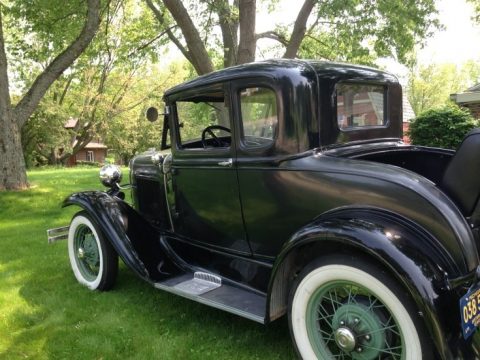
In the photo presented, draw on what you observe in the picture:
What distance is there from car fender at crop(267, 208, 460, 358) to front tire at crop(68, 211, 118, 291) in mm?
1979

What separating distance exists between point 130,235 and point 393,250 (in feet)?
8.16

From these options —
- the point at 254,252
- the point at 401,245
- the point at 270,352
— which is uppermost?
the point at 401,245

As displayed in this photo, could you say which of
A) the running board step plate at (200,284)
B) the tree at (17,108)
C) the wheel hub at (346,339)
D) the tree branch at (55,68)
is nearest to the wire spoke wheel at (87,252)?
the running board step plate at (200,284)

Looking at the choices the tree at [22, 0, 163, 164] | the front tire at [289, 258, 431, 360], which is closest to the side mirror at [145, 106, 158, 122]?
the front tire at [289, 258, 431, 360]

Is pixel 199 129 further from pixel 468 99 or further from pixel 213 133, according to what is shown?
pixel 468 99

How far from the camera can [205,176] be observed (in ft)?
11.5

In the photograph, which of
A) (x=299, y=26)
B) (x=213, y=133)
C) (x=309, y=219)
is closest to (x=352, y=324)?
(x=309, y=219)

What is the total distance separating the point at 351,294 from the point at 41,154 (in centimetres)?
3383

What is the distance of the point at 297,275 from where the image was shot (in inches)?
105

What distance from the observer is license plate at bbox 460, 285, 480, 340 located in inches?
83.3

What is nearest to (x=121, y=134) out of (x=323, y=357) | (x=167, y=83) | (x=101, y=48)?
(x=167, y=83)

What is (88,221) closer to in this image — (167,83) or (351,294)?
(351,294)

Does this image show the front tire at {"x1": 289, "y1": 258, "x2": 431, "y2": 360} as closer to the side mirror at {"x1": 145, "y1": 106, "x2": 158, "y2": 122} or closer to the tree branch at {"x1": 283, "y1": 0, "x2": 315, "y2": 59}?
the side mirror at {"x1": 145, "y1": 106, "x2": 158, "y2": 122}

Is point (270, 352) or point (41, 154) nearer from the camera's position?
point (270, 352)
